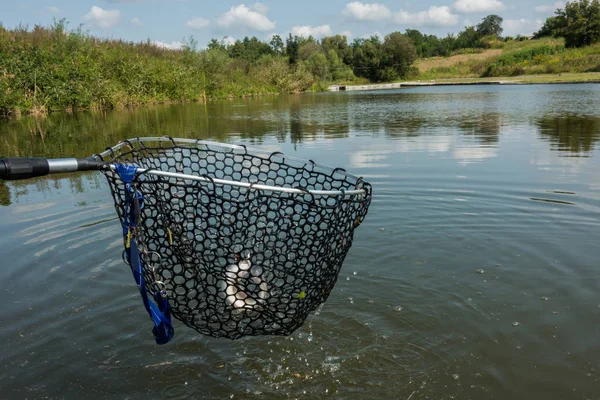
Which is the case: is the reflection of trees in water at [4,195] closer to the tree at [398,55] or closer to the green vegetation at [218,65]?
the green vegetation at [218,65]

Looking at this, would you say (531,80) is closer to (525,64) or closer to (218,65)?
(525,64)

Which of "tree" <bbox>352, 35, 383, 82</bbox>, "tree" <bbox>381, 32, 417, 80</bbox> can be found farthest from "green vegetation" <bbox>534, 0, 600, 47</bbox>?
"tree" <bbox>352, 35, 383, 82</bbox>

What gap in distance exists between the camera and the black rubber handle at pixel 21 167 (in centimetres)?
211

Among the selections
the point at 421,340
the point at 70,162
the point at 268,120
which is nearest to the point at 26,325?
the point at 70,162

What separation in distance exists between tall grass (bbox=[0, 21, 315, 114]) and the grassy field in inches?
1181

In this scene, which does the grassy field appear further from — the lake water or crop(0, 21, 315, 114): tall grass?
the lake water

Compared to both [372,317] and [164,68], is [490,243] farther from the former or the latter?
[164,68]

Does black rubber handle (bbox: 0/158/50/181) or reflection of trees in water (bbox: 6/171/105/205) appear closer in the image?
black rubber handle (bbox: 0/158/50/181)

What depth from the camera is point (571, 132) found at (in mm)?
11820

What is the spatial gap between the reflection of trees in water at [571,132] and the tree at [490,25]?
108 meters

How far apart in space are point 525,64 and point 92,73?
2018 inches

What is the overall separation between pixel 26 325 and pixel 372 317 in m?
2.45

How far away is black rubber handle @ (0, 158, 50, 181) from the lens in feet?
6.93

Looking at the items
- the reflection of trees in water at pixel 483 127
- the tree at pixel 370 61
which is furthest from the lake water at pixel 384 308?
the tree at pixel 370 61
